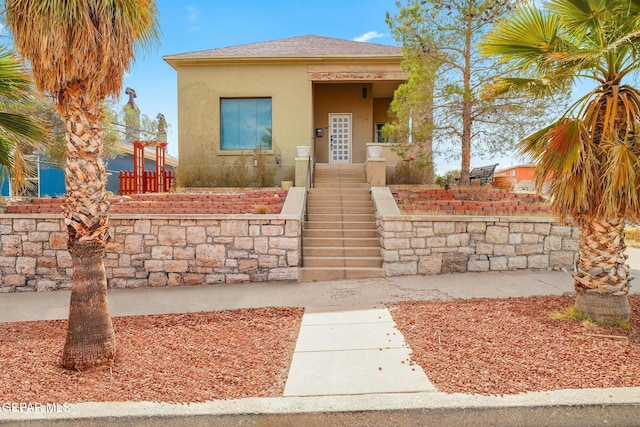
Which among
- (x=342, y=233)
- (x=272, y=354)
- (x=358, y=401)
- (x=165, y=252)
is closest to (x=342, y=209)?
(x=342, y=233)

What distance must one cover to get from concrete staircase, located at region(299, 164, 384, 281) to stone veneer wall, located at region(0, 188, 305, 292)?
73 centimetres

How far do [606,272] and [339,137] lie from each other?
45.7 feet

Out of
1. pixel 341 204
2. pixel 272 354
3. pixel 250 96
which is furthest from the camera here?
pixel 250 96

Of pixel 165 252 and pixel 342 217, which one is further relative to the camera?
pixel 342 217

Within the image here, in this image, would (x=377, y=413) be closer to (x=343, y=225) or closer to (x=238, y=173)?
(x=343, y=225)

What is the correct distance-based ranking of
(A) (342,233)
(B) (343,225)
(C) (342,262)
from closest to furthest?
(C) (342,262)
(A) (342,233)
(B) (343,225)

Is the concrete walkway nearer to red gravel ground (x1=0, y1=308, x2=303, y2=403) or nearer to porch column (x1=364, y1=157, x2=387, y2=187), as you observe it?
red gravel ground (x1=0, y1=308, x2=303, y2=403)

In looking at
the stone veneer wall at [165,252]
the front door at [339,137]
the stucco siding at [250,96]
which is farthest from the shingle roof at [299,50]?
the stone veneer wall at [165,252]

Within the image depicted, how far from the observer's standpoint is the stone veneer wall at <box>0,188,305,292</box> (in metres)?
7.88

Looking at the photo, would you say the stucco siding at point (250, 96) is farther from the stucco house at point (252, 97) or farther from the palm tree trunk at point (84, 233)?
the palm tree trunk at point (84, 233)

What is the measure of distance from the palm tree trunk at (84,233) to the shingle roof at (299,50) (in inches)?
474

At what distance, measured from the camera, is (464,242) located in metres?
8.12

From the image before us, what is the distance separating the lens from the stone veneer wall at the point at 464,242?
809 cm

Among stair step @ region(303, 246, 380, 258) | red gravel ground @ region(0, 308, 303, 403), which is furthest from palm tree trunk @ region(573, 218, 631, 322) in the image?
stair step @ region(303, 246, 380, 258)
